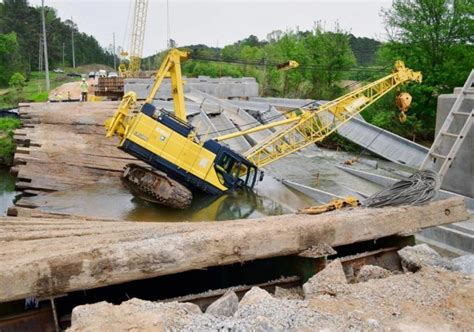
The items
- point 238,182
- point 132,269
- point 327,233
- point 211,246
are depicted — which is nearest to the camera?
point 132,269

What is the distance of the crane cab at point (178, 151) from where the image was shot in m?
12.6

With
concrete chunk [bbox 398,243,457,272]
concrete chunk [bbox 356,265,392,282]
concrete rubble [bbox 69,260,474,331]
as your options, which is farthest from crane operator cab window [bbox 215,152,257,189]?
concrete rubble [bbox 69,260,474,331]

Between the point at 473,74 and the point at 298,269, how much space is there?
6.67m

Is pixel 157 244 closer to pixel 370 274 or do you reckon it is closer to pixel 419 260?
pixel 370 274

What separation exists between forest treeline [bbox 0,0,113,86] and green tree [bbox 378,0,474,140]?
43798mm

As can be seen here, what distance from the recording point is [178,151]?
12.9m

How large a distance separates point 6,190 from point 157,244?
14.3 metres

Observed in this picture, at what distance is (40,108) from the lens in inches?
759

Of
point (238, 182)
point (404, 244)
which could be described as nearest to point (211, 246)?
point (404, 244)

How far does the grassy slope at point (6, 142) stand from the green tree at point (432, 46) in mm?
17372

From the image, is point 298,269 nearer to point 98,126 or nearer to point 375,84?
point 375,84

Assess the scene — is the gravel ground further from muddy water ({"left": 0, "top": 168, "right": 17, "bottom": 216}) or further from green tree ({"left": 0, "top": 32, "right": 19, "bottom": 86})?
green tree ({"left": 0, "top": 32, "right": 19, "bottom": 86})

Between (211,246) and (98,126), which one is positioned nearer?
(211,246)

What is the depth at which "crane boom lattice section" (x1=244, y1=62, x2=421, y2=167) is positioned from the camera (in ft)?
51.3
